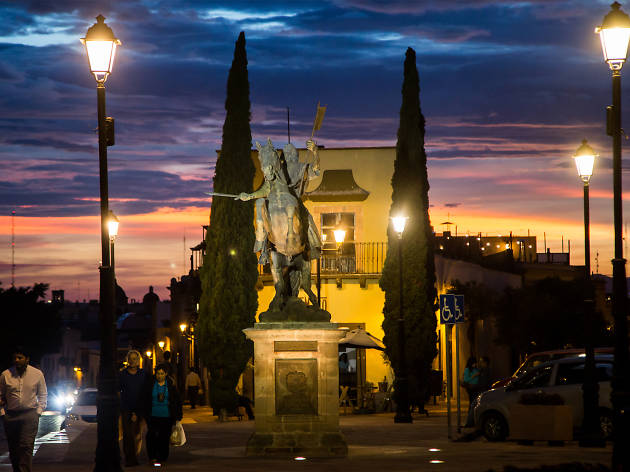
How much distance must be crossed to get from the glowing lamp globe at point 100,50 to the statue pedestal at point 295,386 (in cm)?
475

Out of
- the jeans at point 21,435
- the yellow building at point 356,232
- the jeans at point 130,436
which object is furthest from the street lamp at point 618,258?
the yellow building at point 356,232

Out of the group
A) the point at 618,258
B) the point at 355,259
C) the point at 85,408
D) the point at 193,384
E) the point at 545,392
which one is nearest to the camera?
the point at 618,258

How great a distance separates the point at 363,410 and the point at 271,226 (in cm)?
1911

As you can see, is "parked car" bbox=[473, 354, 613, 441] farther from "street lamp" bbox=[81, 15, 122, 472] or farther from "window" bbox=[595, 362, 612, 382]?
"street lamp" bbox=[81, 15, 122, 472]

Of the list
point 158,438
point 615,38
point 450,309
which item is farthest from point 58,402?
point 615,38

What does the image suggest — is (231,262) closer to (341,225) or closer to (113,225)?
(113,225)

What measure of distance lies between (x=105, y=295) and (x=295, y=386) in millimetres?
3988

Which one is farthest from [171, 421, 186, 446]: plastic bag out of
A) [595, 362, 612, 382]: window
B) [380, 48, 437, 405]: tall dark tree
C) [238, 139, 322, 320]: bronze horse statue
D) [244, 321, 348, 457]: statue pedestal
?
[380, 48, 437, 405]: tall dark tree

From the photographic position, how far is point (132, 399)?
17734mm

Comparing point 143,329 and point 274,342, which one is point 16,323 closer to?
point 143,329

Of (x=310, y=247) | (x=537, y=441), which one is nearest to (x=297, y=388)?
(x=310, y=247)

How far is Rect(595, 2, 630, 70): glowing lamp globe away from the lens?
653 inches

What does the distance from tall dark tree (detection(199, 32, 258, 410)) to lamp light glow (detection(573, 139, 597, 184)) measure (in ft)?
43.7

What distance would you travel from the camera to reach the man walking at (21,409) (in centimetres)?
1480
